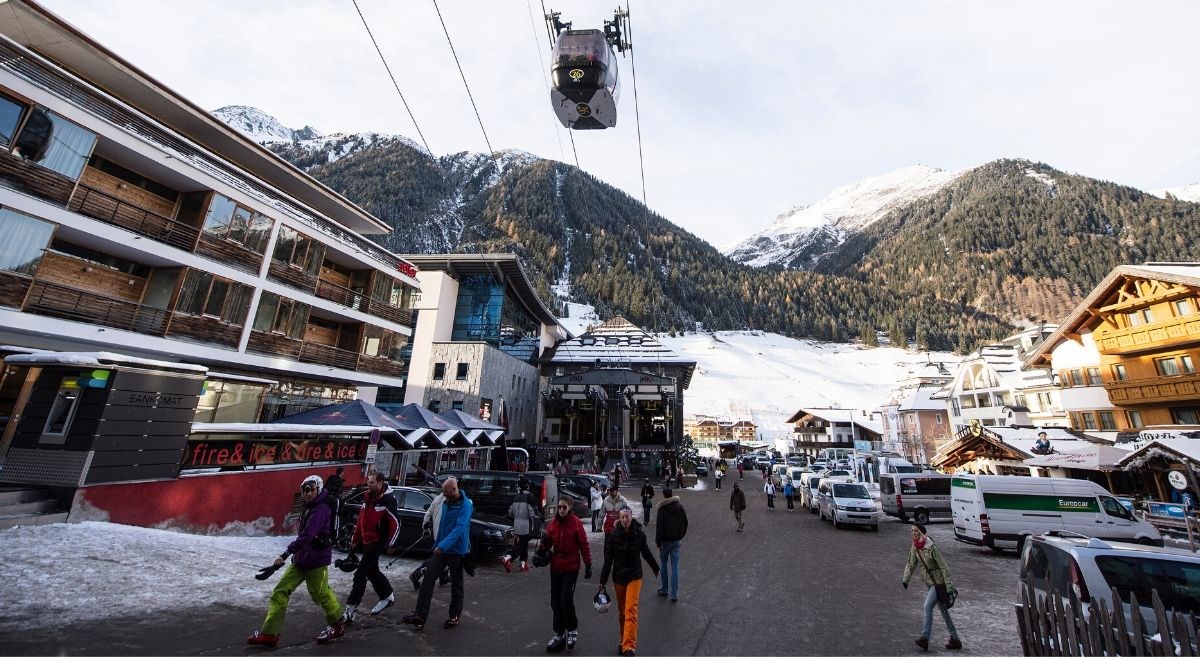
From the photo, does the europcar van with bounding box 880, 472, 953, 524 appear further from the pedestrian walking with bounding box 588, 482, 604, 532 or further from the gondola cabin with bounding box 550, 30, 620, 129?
the gondola cabin with bounding box 550, 30, 620, 129

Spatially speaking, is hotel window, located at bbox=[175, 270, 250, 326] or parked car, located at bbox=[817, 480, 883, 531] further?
parked car, located at bbox=[817, 480, 883, 531]

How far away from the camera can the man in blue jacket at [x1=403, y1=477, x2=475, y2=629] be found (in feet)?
19.8

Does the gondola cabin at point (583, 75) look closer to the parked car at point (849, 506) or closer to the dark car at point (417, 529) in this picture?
the dark car at point (417, 529)

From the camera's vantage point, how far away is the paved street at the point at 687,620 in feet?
17.3

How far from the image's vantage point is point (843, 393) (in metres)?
91.9

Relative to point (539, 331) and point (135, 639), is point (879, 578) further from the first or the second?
point (539, 331)

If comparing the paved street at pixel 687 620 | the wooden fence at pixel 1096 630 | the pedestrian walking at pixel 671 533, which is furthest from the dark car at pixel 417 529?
the wooden fence at pixel 1096 630

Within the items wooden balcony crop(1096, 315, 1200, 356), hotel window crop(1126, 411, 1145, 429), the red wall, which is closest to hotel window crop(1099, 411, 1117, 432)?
hotel window crop(1126, 411, 1145, 429)

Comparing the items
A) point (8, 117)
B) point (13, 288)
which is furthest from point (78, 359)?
point (8, 117)

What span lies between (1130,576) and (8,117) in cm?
2491

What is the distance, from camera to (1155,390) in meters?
24.8

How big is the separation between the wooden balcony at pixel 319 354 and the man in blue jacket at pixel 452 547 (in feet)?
61.3

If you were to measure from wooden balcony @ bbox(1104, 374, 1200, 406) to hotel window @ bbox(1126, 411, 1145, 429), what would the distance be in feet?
2.51

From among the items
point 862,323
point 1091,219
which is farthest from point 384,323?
point 1091,219
